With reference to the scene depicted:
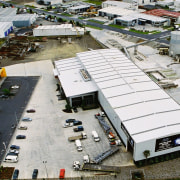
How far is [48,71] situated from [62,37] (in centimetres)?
3614

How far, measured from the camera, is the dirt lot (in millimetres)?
85500

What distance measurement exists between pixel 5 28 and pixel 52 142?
8279cm

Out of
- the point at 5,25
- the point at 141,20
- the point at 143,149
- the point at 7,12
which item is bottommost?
the point at 143,149

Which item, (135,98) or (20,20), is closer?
(135,98)

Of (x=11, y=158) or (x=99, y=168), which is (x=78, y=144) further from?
(x=11, y=158)

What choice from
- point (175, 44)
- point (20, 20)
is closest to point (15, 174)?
point (175, 44)

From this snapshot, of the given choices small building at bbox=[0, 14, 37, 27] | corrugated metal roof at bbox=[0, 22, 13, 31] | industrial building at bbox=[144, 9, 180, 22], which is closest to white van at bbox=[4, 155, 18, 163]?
corrugated metal roof at bbox=[0, 22, 13, 31]

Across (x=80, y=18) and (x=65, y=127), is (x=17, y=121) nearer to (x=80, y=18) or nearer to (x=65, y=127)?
(x=65, y=127)

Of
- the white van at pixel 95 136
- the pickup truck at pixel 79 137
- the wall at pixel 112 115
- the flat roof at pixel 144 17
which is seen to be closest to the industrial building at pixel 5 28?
the flat roof at pixel 144 17

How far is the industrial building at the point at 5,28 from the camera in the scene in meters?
108

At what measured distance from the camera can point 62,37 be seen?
107m

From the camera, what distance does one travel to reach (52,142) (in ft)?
151

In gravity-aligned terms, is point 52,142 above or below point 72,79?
below

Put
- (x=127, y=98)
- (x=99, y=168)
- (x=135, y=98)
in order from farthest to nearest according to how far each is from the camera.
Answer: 1. (x=127, y=98)
2. (x=135, y=98)
3. (x=99, y=168)
